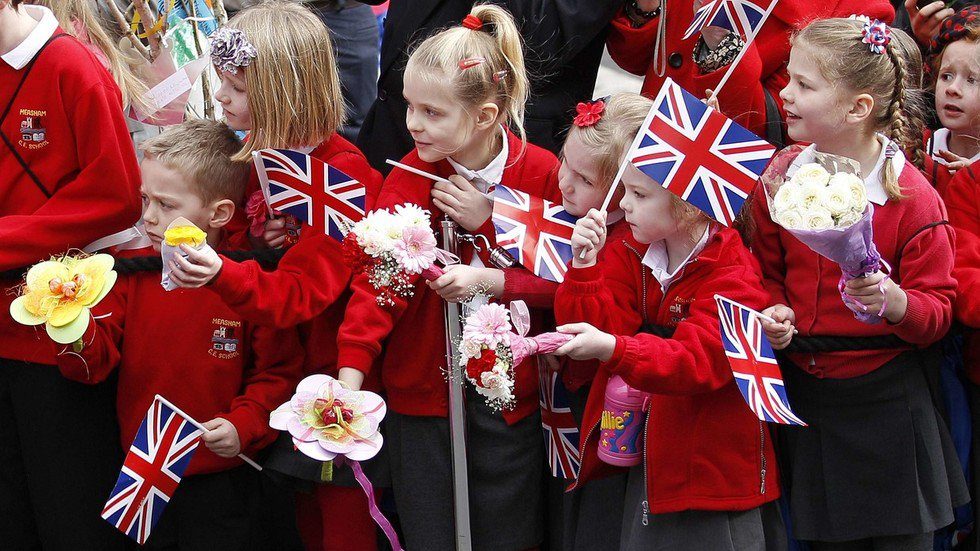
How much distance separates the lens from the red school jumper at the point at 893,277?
320 centimetres

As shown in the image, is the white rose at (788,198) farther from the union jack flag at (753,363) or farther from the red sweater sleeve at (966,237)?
the red sweater sleeve at (966,237)

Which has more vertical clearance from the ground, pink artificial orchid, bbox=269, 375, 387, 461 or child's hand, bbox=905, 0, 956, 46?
child's hand, bbox=905, 0, 956, 46

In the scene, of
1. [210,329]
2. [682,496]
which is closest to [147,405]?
[210,329]

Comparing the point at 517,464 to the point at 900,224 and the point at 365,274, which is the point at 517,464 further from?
the point at 900,224

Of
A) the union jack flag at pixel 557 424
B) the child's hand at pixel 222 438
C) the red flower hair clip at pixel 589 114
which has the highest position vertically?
the red flower hair clip at pixel 589 114

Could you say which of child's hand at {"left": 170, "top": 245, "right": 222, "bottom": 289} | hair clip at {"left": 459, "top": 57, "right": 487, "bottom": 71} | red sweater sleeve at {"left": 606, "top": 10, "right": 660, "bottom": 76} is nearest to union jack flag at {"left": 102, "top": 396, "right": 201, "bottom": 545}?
child's hand at {"left": 170, "top": 245, "right": 222, "bottom": 289}

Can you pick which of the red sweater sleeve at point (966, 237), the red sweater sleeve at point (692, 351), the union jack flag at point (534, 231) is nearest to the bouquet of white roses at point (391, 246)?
the union jack flag at point (534, 231)

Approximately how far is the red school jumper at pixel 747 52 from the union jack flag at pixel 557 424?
1022 mm

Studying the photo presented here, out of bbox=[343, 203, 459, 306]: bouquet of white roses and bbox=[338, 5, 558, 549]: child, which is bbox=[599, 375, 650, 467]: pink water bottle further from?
bbox=[343, 203, 459, 306]: bouquet of white roses

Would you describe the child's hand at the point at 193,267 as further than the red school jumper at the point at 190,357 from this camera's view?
No

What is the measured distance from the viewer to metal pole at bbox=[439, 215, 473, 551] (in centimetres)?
347

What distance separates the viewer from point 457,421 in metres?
3.50

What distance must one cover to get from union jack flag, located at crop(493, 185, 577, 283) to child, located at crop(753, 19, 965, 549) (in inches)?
24.2

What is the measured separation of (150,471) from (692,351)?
5.31 feet
